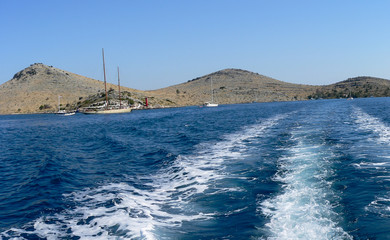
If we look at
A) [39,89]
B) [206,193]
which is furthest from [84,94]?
[206,193]

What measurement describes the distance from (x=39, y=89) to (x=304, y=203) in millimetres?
158601

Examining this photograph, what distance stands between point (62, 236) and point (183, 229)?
3421mm

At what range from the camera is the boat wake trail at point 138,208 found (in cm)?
880

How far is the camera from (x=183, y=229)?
8828 mm

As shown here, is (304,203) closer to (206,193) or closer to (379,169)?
(206,193)

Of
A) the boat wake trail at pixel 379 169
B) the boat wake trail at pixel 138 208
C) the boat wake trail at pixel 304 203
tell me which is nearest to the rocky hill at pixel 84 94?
the boat wake trail at pixel 379 169

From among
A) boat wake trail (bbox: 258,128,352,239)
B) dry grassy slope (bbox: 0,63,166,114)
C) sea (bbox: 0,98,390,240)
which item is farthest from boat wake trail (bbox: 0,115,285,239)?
dry grassy slope (bbox: 0,63,166,114)

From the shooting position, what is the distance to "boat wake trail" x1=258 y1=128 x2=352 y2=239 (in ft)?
26.6

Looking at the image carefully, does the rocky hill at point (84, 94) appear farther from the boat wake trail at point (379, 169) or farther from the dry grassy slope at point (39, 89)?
the boat wake trail at point (379, 169)

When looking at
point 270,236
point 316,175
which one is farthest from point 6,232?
point 316,175

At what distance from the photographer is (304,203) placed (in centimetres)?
1019

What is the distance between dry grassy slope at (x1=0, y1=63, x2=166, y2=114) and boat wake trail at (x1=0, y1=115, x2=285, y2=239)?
372 ft

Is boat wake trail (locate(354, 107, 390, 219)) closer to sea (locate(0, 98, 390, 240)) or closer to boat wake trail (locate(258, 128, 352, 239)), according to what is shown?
sea (locate(0, 98, 390, 240))

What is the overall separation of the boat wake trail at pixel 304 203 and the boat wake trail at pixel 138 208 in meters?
1.94
